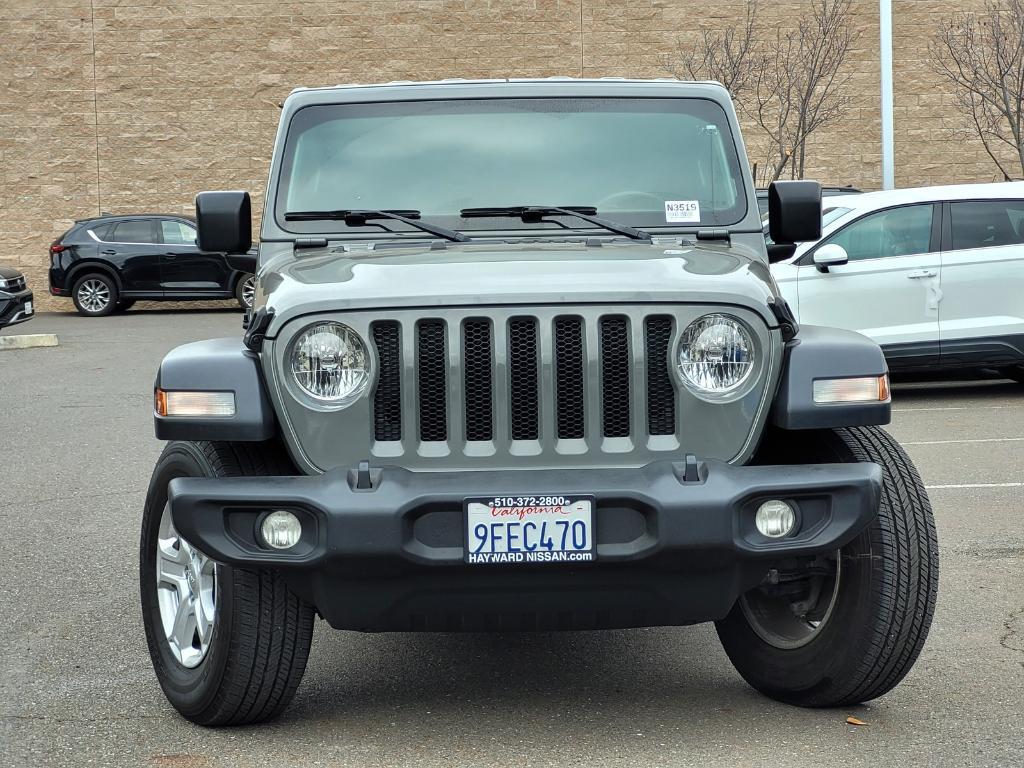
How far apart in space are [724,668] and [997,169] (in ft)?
89.1

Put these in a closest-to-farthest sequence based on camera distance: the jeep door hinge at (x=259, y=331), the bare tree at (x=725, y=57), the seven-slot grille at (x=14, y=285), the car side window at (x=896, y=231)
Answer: the jeep door hinge at (x=259, y=331)
the car side window at (x=896, y=231)
the seven-slot grille at (x=14, y=285)
the bare tree at (x=725, y=57)

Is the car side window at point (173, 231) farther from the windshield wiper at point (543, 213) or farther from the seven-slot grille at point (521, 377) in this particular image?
the seven-slot grille at point (521, 377)

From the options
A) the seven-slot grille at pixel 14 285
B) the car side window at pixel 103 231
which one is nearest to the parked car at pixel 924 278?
the seven-slot grille at pixel 14 285

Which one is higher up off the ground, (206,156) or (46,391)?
(206,156)

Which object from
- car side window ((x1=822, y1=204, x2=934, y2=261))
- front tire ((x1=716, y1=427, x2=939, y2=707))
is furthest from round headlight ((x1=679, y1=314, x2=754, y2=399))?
car side window ((x1=822, y1=204, x2=934, y2=261))

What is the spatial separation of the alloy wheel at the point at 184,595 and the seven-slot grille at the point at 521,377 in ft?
2.55

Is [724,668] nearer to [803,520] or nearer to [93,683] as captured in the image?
[803,520]

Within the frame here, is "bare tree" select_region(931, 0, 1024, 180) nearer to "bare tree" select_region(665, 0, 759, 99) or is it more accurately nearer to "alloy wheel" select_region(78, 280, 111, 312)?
"bare tree" select_region(665, 0, 759, 99)

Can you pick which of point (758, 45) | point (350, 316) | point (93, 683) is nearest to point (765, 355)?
point (350, 316)

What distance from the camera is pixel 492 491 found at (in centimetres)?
378

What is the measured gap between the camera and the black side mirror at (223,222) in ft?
17.2

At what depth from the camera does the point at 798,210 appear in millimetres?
5266

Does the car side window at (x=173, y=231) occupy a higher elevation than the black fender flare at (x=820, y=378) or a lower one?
higher

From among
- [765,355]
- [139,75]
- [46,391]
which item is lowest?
[46,391]
